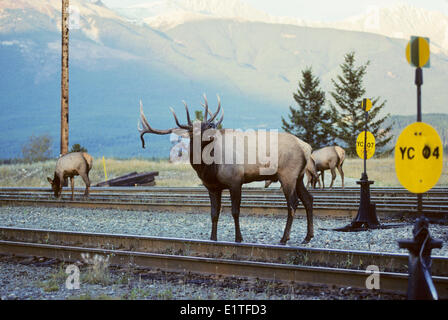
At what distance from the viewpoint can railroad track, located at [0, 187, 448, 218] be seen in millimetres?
12625

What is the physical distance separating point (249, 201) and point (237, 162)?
6.78 m

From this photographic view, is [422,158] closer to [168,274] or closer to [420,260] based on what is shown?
[420,260]

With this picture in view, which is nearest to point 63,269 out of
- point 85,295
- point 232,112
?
point 85,295

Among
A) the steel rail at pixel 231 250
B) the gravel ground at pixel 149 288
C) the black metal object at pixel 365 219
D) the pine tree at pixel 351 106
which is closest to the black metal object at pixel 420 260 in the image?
the gravel ground at pixel 149 288

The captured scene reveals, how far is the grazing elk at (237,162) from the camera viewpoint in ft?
27.9

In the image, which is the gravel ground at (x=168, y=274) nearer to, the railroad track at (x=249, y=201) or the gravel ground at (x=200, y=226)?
the gravel ground at (x=200, y=226)

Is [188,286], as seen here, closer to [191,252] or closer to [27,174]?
[191,252]

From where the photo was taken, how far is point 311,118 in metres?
49.0

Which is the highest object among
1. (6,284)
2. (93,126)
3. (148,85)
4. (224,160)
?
(148,85)

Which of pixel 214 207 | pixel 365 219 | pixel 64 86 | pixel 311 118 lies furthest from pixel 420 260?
pixel 311 118

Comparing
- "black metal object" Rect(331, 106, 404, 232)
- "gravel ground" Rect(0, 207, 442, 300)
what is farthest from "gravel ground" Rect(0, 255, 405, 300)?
"black metal object" Rect(331, 106, 404, 232)

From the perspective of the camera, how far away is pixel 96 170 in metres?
31.7
